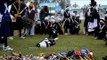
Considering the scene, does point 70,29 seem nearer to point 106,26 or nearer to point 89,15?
point 89,15

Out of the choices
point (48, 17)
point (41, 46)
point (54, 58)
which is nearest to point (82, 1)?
point (48, 17)

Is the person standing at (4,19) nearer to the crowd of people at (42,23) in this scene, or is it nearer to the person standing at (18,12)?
the crowd of people at (42,23)

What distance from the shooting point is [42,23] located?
63.6ft

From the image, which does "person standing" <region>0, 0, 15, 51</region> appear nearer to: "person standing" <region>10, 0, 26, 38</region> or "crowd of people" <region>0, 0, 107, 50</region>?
"crowd of people" <region>0, 0, 107, 50</region>

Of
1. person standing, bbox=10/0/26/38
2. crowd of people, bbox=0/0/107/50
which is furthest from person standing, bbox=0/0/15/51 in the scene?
person standing, bbox=10/0/26/38

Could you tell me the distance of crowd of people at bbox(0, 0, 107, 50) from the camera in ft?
40.4

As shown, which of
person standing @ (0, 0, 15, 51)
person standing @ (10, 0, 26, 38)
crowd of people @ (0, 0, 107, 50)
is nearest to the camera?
person standing @ (0, 0, 15, 51)

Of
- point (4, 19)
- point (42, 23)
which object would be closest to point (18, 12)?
point (42, 23)

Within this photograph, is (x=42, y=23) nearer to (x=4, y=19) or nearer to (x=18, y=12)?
(x=18, y=12)

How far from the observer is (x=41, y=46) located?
13.0 metres

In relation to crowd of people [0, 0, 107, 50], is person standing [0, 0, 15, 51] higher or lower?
higher

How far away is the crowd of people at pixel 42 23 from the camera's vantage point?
1232 centimetres

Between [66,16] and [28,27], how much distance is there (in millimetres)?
2704

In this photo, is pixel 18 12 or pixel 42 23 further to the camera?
pixel 42 23
